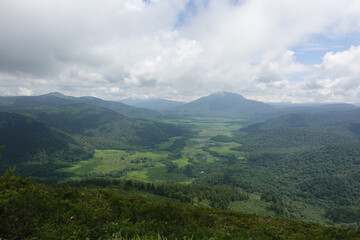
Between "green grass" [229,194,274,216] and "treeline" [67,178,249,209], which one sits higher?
"treeline" [67,178,249,209]

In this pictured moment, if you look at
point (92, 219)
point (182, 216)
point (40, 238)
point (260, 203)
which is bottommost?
point (260, 203)

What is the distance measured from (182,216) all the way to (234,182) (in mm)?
177709

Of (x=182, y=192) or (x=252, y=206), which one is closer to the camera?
(x=252, y=206)

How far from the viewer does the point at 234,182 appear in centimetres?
19038

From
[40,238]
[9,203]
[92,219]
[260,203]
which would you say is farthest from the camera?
[260,203]

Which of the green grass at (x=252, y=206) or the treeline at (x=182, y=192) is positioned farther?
the treeline at (x=182, y=192)

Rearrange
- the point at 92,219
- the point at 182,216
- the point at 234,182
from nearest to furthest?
the point at 92,219 → the point at 182,216 → the point at 234,182

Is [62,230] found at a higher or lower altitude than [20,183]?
higher

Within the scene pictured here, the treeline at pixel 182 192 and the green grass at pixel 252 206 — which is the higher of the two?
the treeline at pixel 182 192

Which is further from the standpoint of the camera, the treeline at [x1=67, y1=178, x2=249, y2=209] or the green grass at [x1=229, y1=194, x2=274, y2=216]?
the treeline at [x1=67, y1=178, x2=249, y2=209]

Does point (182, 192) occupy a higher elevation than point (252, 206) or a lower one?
higher

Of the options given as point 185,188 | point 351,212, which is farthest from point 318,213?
point 185,188

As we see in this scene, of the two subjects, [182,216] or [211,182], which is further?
[211,182]

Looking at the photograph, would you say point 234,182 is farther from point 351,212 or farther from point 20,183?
point 20,183
